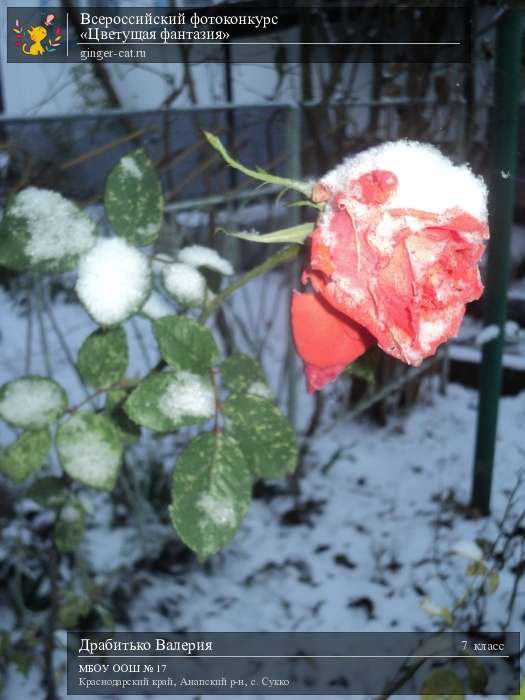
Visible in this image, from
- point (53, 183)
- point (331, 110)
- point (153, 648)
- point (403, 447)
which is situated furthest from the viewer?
point (403, 447)

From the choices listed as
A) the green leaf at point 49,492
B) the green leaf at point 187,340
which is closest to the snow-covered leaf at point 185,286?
the green leaf at point 187,340

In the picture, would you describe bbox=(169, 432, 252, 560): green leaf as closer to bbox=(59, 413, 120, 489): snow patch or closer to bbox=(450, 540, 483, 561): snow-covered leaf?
bbox=(59, 413, 120, 489): snow patch

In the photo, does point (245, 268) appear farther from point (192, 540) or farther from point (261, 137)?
→ point (192, 540)

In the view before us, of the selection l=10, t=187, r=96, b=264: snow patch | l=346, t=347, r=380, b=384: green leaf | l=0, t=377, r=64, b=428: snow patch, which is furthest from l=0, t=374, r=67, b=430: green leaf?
l=346, t=347, r=380, b=384: green leaf

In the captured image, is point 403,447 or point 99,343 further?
point 403,447

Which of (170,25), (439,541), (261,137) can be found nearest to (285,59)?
(261,137)

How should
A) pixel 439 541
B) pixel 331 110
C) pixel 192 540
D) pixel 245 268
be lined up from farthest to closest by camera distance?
pixel 245 268, pixel 331 110, pixel 439 541, pixel 192 540
